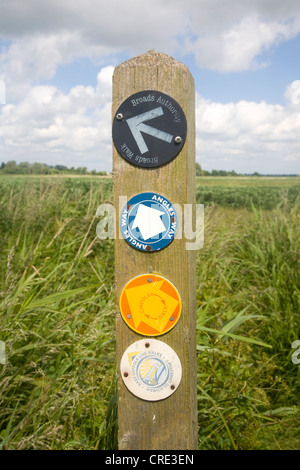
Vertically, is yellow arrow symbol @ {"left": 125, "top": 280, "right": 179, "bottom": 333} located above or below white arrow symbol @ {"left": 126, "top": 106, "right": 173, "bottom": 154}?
below

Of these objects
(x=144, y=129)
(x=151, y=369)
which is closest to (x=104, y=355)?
(x=151, y=369)

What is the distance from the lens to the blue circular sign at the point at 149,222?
1553mm

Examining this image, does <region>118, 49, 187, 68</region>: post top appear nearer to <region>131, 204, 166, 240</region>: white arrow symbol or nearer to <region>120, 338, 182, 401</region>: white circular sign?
<region>131, 204, 166, 240</region>: white arrow symbol

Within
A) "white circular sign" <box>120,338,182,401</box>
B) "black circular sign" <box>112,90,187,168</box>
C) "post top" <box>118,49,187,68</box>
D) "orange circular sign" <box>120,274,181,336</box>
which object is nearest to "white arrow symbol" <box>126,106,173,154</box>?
"black circular sign" <box>112,90,187,168</box>

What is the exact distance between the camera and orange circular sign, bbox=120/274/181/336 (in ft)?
5.17

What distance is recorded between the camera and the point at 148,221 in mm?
1564

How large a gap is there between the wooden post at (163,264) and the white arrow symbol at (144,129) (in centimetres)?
7

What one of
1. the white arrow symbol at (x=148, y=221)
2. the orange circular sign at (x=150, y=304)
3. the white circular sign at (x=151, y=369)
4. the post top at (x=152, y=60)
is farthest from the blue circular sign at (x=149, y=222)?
the post top at (x=152, y=60)

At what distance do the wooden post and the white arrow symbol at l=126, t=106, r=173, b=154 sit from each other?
7 centimetres

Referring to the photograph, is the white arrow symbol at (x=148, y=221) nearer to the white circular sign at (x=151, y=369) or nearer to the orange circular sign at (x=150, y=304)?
the orange circular sign at (x=150, y=304)

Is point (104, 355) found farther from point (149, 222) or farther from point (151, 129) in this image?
point (151, 129)
